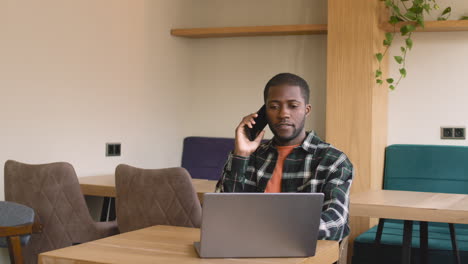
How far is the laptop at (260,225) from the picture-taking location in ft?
6.07

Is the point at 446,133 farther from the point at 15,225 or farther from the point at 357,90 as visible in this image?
the point at 15,225

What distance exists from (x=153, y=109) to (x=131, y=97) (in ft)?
1.00

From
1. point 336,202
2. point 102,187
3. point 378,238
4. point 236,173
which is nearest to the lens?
point 336,202

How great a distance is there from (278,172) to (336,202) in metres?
0.32

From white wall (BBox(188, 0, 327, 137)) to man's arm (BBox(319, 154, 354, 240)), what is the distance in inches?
118

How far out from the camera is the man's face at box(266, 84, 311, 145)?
2.49m

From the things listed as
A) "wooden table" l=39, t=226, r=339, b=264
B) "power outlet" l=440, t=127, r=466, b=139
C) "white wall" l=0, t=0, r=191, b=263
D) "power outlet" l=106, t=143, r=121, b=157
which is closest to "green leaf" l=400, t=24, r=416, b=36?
"power outlet" l=440, t=127, r=466, b=139

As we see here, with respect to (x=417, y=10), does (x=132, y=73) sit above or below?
below

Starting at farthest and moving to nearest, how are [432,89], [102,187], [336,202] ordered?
[432,89], [102,187], [336,202]

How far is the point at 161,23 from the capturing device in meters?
5.40

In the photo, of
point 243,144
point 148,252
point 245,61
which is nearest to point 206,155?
point 245,61

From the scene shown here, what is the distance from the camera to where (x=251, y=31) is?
536 centimetres

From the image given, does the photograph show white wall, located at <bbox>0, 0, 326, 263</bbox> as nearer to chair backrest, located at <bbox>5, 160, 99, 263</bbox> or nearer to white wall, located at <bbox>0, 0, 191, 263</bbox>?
white wall, located at <bbox>0, 0, 191, 263</bbox>

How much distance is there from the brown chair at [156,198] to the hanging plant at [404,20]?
1991 millimetres
